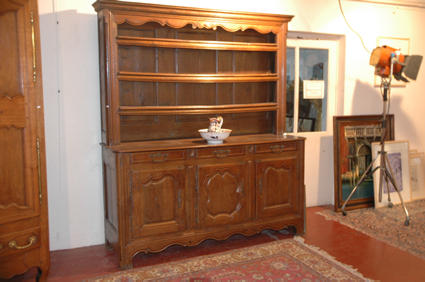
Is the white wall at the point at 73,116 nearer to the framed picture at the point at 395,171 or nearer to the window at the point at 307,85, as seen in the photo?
the window at the point at 307,85

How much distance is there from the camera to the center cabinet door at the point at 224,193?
335 cm

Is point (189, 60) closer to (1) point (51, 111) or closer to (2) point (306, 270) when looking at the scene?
(1) point (51, 111)

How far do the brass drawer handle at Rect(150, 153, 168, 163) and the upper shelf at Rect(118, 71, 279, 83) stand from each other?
64 centimetres

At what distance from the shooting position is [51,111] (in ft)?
11.1

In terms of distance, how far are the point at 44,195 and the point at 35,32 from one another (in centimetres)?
113

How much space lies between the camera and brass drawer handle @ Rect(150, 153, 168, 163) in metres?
3.14

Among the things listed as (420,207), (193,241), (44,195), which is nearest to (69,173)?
(44,195)

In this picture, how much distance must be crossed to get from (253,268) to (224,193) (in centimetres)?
67

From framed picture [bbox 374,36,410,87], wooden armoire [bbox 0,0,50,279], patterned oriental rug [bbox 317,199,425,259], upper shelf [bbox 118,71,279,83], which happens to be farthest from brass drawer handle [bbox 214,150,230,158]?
framed picture [bbox 374,36,410,87]

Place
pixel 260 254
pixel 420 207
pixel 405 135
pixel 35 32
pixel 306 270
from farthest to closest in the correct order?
pixel 405 135
pixel 420 207
pixel 260 254
pixel 306 270
pixel 35 32

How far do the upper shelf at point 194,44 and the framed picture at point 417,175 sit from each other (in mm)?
2488

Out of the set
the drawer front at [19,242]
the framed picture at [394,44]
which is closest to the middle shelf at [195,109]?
the drawer front at [19,242]

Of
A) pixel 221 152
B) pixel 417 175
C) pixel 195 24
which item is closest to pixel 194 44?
pixel 195 24

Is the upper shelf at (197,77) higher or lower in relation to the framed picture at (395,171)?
higher
